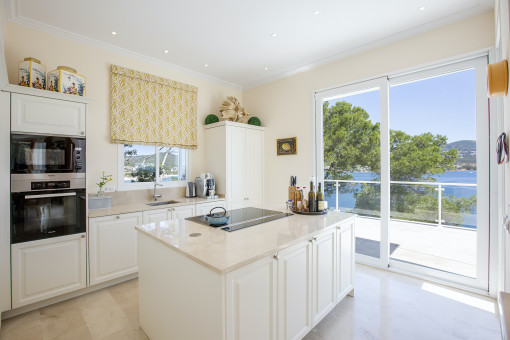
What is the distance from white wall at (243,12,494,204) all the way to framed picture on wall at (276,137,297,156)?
73mm

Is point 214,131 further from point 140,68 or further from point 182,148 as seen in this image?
point 140,68

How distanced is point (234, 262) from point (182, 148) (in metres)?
3.09

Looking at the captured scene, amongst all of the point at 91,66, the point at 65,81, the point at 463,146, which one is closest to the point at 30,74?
the point at 65,81

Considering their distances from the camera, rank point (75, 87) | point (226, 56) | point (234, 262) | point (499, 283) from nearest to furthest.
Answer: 1. point (234, 262)
2. point (499, 283)
3. point (75, 87)
4. point (226, 56)

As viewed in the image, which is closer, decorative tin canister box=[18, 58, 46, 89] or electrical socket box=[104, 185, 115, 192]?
decorative tin canister box=[18, 58, 46, 89]

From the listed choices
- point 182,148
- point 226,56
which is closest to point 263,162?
Answer: point 182,148

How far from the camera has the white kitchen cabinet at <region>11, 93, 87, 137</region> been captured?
2125mm

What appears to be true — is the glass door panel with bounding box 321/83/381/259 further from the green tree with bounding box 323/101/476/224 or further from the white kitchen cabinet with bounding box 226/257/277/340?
the white kitchen cabinet with bounding box 226/257/277/340

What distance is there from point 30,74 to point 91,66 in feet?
2.60

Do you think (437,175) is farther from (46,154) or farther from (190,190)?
(46,154)

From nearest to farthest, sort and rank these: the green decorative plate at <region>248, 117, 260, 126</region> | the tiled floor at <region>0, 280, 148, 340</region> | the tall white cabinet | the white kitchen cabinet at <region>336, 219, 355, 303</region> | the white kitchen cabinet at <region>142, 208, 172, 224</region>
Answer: the tiled floor at <region>0, 280, 148, 340</region>, the white kitchen cabinet at <region>336, 219, 355, 303</region>, the white kitchen cabinet at <region>142, 208, 172, 224</region>, the tall white cabinet, the green decorative plate at <region>248, 117, 260, 126</region>

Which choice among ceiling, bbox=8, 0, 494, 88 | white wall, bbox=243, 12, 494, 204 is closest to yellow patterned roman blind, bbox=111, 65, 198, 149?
ceiling, bbox=8, 0, 494, 88

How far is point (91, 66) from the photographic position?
2973mm

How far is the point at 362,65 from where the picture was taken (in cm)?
323
